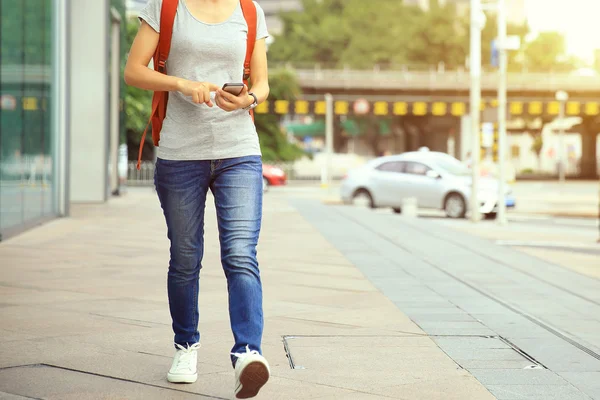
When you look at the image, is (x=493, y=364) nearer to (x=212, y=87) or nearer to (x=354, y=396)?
(x=354, y=396)

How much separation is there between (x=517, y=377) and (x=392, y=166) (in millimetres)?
20063

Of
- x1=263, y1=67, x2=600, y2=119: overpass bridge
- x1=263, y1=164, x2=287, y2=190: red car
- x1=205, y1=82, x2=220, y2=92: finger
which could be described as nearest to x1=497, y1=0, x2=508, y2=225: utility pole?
x1=205, y1=82, x2=220, y2=92: finger

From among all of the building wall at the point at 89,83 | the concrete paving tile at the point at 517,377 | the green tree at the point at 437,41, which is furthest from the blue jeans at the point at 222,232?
the green tree at the point at 437,41

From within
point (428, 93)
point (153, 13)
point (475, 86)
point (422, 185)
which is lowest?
point (422, 185)

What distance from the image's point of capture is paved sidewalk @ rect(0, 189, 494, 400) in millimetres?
4820

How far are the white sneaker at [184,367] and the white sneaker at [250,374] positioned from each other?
61 cm

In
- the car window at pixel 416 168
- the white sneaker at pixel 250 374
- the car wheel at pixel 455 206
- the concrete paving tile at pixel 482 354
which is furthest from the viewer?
the car window at pixel 416 168

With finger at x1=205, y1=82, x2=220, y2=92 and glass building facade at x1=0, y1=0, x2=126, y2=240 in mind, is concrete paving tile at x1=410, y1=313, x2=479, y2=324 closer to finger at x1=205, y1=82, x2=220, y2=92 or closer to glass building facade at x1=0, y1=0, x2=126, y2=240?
finger at x1=205, y1=82, x2=220, y2=92

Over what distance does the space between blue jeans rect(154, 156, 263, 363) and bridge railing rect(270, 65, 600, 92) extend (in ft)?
178

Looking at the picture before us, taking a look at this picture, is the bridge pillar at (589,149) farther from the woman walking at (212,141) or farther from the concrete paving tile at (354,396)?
the woman walking at (212,141)

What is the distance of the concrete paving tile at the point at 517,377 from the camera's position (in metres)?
5.03

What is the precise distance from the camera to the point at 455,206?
77.3ft

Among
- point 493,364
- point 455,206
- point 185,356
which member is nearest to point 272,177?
point 455,206

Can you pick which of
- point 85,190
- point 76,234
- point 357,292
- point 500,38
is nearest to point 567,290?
point 357,292
